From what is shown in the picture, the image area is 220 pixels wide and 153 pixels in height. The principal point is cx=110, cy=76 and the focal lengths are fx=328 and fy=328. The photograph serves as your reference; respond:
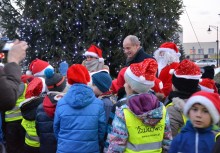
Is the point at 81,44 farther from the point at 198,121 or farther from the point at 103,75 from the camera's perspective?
the point at 198,121

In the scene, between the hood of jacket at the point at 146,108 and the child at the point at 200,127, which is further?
the hood of jacket at the point at 146,108

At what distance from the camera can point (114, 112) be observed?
3.35 metres

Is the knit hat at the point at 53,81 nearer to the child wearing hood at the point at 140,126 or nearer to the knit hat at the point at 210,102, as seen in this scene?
the child wearing hood at the point at 140,126

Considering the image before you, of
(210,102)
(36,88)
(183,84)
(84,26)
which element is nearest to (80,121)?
(183,84)

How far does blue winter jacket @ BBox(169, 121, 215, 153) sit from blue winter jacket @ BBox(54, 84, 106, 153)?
110 cm

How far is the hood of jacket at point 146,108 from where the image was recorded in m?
2.91

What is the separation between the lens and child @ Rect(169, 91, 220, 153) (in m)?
2.61

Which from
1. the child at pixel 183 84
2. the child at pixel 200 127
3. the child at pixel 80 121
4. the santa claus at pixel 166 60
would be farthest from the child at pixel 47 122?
the child at pixel 200 127

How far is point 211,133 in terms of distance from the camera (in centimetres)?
265

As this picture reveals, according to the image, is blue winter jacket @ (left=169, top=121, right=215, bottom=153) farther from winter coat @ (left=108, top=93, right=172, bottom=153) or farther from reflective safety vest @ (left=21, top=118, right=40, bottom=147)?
reflective safety vest @ (left=21, top=118, right=40, bottom=147)

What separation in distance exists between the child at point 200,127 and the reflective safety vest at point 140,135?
1.04 ft

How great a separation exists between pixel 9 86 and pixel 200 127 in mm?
1507

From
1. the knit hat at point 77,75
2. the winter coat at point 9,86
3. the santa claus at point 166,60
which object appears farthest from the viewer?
the santa claus at point 166,60

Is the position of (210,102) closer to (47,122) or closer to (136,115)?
(136,115)
